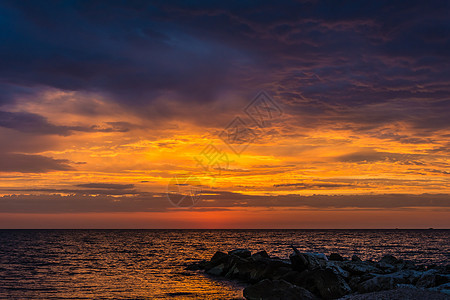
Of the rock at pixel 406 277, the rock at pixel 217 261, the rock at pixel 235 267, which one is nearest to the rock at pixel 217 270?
the rock at pixel 235 267

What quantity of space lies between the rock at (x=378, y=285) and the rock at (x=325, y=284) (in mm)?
1306

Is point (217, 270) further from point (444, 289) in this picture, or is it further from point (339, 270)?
→ point (444, 289)

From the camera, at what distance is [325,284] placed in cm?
2550

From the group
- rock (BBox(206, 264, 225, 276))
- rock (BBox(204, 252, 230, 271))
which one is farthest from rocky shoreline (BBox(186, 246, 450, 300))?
rock (BBox(204, 252, 230, 271))

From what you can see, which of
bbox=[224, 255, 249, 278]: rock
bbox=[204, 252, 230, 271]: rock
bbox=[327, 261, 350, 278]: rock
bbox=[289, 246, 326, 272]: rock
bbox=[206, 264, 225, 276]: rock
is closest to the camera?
bbox=[327, 261, 350, 278]: rock

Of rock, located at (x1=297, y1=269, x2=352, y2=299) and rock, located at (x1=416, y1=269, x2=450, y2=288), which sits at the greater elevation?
rock, located at (x1=416, y1=269, x2=450, y2=288)

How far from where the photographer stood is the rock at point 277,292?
23.2 m

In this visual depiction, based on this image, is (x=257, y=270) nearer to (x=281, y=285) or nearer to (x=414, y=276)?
(x=281, y=285)

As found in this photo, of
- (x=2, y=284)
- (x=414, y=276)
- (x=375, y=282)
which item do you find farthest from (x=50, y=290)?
(x=414, y=276)

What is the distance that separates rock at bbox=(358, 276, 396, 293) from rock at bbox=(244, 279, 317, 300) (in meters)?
3.17

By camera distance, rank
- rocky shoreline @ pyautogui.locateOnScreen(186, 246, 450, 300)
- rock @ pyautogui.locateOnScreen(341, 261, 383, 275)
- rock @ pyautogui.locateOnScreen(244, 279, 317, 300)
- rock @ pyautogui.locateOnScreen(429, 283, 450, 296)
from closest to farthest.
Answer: rock @ pyautogui.locateOnScreen(429, 283, 450, 296) → rocky shoreline @ pyautogui.locateOnScreen(186, 246, 450, 300) → rock @ pyautogui.locateOnScreen(244, 279, 317, 300) → rock @ pyautogui.locateOnScreen(341, 261, 383, 275)

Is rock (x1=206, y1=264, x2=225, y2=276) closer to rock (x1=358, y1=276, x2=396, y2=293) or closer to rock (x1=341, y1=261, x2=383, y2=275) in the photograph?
rock (x1=341, y1=261, x2=383, y2=275)

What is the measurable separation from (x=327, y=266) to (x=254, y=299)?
26.5ft

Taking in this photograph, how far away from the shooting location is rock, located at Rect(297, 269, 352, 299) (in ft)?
82.2
